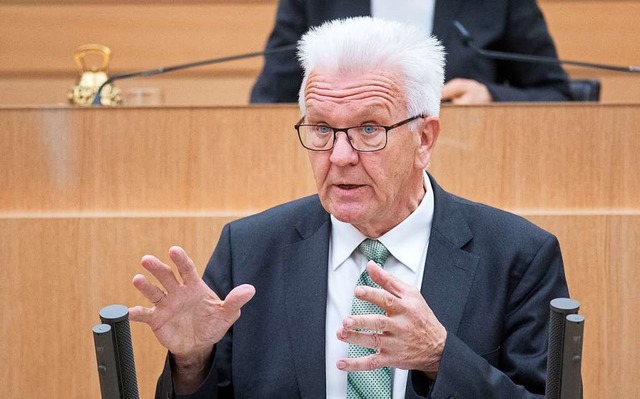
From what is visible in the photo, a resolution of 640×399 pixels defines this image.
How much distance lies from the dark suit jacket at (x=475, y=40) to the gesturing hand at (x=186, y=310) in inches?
60.3

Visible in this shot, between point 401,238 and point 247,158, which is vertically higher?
point 247,158

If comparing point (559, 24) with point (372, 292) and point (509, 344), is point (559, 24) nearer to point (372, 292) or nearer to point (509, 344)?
point (509, 344)

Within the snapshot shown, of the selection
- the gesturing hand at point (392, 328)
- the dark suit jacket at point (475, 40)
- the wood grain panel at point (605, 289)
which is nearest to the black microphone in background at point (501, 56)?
the dark suit jacket at point (475, 40)

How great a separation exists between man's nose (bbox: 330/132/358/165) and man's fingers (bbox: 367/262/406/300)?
0.30 m

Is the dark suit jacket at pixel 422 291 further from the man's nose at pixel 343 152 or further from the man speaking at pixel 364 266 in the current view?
the man's nose at pixel 343 152

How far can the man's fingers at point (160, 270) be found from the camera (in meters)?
1.97

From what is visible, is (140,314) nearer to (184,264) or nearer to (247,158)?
(184,264)

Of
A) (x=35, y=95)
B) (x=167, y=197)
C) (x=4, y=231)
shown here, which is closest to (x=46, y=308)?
(x=4, y=231)

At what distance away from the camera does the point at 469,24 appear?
3471mm

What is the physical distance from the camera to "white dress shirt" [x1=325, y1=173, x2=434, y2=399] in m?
2.27

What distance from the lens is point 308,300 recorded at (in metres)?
2.29

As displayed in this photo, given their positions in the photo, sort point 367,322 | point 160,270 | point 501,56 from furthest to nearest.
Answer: point 501,56, point 160,270, point 367,322

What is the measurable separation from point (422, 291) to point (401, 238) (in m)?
0.13

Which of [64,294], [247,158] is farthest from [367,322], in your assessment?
[64,294]
